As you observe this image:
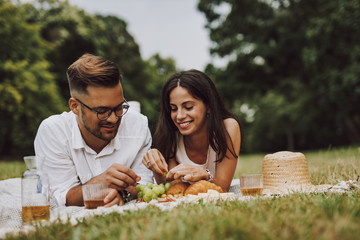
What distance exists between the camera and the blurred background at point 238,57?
14.6m

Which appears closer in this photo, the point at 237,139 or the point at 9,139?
the point at 237,139

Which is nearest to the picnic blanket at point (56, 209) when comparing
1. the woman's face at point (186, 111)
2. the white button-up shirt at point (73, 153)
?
the white button-up shirt at point (73, 153)

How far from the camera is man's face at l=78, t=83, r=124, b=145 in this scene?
11.5 feet

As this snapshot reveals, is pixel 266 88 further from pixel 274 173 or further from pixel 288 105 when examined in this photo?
pixel 274 173

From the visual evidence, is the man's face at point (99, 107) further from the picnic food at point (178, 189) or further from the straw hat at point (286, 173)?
the straw hat at point (286, 173)

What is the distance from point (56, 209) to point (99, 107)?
113cm

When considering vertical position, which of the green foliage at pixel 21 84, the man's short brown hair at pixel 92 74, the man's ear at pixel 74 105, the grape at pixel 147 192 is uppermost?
the green foliage at pixel 21 84

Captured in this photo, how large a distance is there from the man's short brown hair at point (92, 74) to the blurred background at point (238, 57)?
36.2 ft

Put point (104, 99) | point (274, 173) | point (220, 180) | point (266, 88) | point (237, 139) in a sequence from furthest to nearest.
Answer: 1. point (266, 88)
2. point (237, 139)
3. point (220, 180)
4. point (274, 173)
5. point (104, 99)

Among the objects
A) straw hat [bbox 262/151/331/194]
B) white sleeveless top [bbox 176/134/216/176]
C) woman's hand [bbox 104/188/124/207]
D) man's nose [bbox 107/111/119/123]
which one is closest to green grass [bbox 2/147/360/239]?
woman's hand [bbox 104/188/124/207]

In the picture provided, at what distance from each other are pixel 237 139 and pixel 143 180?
1.36 m

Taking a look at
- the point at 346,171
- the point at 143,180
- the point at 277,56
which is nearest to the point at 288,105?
the point at 277,56

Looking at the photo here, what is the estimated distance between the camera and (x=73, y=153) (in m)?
3.79

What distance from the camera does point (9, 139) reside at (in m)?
17.2
